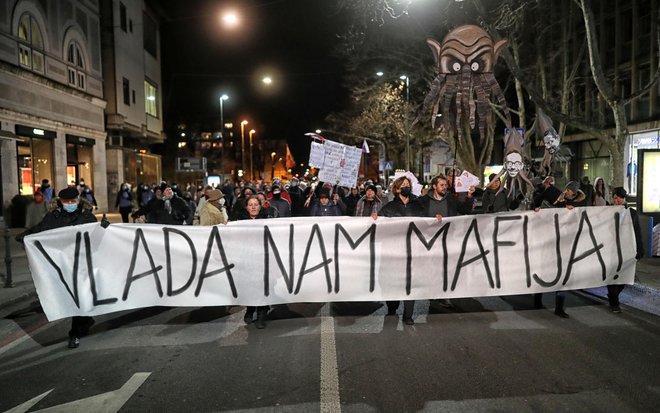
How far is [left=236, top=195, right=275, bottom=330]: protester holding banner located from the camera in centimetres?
623

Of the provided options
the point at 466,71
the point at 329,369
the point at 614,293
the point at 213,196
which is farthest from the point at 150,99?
the point at 329,369

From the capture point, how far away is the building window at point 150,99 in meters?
32.2

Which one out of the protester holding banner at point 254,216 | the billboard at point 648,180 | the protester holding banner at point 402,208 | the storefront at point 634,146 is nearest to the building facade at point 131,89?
the protester holding banner at point 254,216

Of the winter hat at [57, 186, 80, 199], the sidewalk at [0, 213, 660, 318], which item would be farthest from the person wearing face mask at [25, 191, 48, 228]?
the winter hat at [57, 186, 80, 199]

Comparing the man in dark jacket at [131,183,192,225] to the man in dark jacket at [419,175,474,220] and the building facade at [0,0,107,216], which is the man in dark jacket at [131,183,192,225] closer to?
the man in dark jacket at [419,175,474,220]

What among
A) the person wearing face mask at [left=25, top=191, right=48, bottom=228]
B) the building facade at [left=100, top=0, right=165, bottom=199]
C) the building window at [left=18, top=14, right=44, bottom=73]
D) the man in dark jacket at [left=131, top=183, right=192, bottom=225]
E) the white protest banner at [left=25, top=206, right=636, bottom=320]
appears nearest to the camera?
the white protest banner at [left=25, top=206, right=636, bottom=320]

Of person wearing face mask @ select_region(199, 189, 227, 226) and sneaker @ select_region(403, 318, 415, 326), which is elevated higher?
person wearing face mask @ select_region(199, 189, 227, 226)

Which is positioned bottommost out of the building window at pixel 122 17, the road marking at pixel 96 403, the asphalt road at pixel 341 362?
the road marking at pixel 96 403

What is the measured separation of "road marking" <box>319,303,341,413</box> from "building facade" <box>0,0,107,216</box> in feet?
43.3

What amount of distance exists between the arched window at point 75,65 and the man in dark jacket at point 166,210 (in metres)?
16.5

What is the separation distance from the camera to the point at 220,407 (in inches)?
158

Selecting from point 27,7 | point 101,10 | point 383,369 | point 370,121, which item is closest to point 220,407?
point 383,369

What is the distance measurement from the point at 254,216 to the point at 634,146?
82.6 ft

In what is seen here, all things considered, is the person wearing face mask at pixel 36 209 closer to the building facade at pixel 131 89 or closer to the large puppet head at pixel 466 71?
the building facade at pixel 131 89
